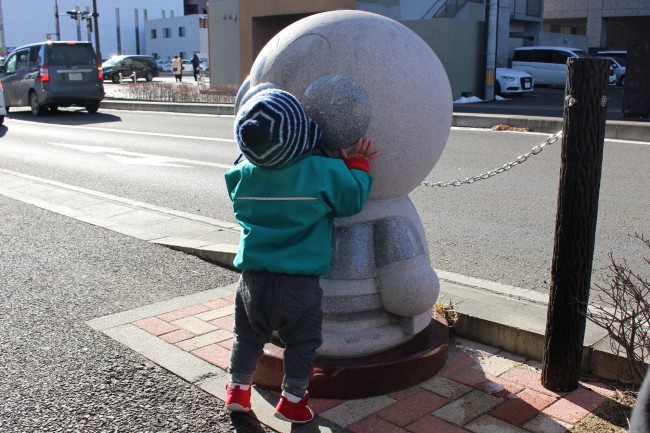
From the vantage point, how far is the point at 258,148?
114 inches

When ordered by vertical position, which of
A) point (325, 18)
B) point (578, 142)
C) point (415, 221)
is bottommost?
point (415, 221)

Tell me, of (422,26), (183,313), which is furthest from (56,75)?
(183,313)

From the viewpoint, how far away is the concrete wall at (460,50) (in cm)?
2395

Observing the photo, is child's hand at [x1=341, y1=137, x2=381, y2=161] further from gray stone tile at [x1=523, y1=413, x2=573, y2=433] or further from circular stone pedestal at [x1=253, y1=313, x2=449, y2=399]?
gray stone tile at [x1=523, y1=413, x2=573, y2=433]

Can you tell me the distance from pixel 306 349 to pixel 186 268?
2.61 metres

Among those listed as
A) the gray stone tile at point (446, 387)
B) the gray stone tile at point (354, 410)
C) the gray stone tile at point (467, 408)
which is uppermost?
the gray stone tile at point (467, 408)

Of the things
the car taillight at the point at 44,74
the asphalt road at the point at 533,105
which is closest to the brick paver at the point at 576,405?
the asphalt road at the point at 533,105

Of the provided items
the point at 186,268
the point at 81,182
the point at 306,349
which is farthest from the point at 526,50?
the point at 306,349

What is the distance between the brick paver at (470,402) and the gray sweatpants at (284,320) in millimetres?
309

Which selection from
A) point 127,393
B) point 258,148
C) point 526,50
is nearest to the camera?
point 258,148

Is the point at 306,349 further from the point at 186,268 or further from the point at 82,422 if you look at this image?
the point at 186,268

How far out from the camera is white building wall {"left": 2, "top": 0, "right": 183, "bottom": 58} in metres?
84.8

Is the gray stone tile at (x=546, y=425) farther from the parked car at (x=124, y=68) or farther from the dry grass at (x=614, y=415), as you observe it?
the parked car at (x=124, y=68)

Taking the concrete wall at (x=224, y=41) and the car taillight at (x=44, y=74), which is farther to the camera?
the concrete wall at (x=224, y=41)
